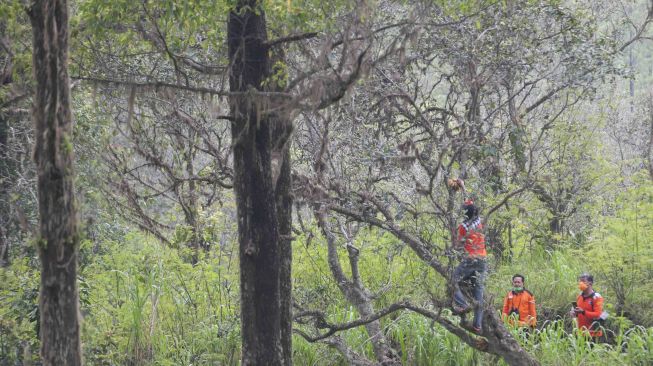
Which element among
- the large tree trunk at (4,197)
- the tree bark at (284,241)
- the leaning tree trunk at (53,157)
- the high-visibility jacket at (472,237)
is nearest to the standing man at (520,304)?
the high-visibility jacket at (472,237)

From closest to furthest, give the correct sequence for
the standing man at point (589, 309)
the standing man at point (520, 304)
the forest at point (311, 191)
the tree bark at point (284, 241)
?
1. the forest at point (311, 191)
2. the tree bark at point (284, 241)
3. the standing man at point (589, 309)
4. the standing man at point (520, 304)

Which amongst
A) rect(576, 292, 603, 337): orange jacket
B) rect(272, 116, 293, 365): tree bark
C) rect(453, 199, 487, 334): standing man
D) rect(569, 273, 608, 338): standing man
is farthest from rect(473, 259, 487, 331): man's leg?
rect(576, 292, 603, 337): orange jacket

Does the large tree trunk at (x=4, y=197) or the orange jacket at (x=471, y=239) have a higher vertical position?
the large tree trunk at (x=4, y=197)

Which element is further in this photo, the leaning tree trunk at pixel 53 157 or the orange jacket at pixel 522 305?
the orange jacket at pixel 522 305

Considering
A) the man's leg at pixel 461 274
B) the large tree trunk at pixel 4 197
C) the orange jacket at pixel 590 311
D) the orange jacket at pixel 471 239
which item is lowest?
the orange jacket at pixel 590 311

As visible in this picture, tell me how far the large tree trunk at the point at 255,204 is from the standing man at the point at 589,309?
528 cm

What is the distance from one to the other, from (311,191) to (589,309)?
4.62 metres

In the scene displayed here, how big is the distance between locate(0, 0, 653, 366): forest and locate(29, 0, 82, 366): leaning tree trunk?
0.6 inches

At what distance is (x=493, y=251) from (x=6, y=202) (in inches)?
339

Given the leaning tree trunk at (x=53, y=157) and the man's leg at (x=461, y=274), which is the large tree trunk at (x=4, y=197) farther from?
the man's leg at (x=461, y=274)

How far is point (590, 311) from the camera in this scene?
36.5 ft

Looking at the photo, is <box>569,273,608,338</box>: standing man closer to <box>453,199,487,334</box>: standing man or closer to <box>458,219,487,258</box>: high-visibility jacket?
<box>453,199,487,334</box>: standing man

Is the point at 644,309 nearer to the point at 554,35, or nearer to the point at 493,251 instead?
the point at 493,251

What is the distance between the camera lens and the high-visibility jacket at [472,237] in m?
8.92
